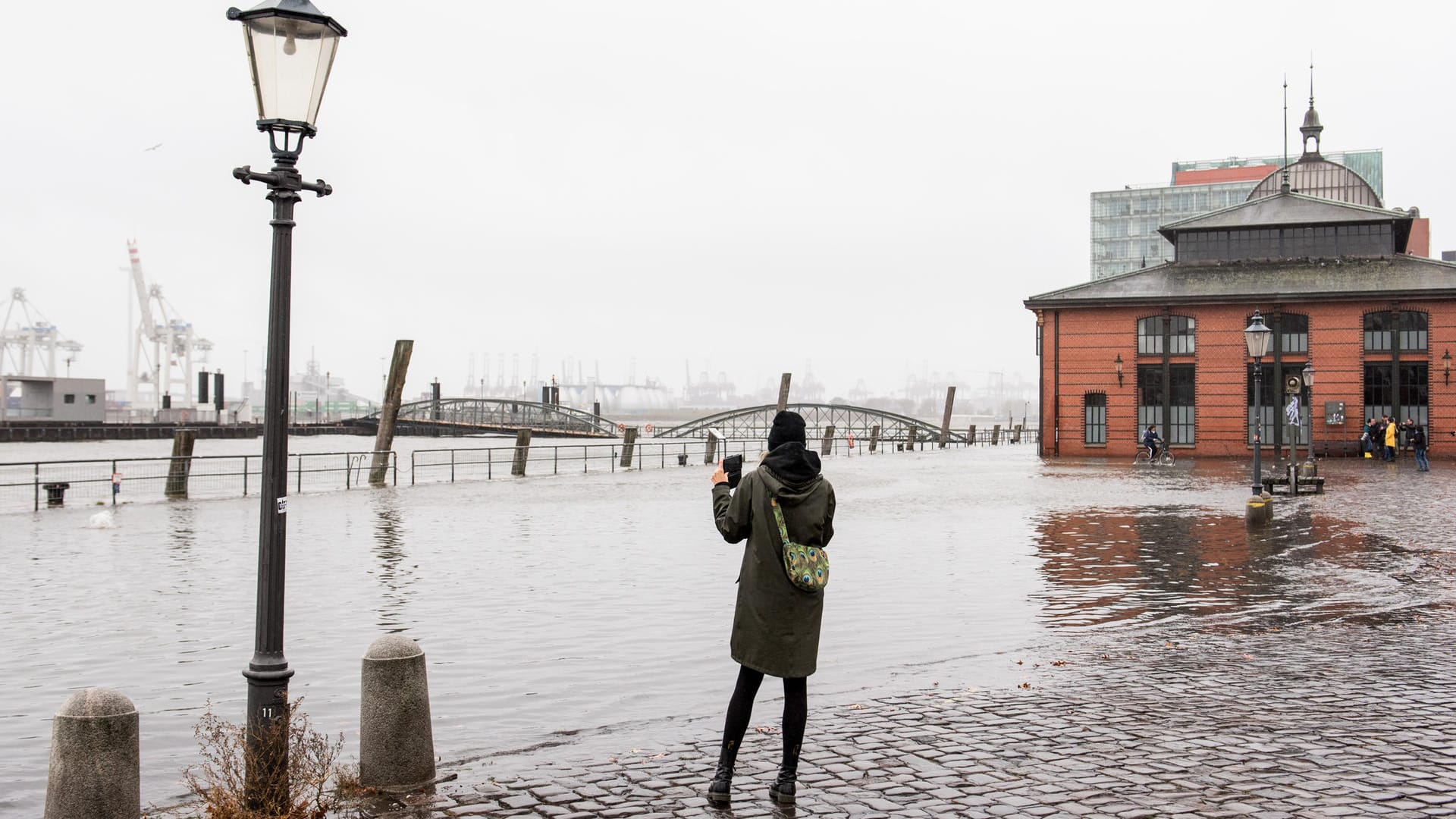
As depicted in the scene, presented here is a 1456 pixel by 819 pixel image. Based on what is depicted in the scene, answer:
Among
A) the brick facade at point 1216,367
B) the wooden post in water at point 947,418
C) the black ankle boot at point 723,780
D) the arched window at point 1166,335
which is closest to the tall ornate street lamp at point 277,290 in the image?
the black ankle boot at point 723,780

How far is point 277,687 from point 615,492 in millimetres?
24743

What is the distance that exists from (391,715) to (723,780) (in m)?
1.66

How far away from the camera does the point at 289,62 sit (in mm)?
5723

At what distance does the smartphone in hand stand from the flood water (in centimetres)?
223

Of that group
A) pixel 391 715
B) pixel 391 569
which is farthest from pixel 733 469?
pixel 391 569

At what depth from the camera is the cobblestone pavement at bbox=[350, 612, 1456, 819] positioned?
5719 mm

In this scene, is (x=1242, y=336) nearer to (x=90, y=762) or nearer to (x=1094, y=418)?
(x=1094, y=418)

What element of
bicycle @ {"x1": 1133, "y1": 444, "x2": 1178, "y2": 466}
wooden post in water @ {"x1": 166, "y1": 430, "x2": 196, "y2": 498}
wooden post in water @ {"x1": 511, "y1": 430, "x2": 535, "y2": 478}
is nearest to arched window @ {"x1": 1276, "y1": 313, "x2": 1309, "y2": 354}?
bicycle @ {"x1": 1133, "y1": 444, "x2": 1178, "y2": 466}

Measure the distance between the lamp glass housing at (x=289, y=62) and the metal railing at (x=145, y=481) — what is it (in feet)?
52.2

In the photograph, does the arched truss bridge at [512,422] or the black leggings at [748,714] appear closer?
→ the black leggings at [748,714]

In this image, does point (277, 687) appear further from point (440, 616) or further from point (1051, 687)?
point (440, 616)

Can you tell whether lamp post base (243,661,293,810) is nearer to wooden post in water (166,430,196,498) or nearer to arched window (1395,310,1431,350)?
wooden post in water (166,430,196,498)

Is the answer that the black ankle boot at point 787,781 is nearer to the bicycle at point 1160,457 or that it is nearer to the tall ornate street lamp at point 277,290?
the tall ornate street lamp at point 277,290

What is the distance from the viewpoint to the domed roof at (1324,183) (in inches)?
2500
